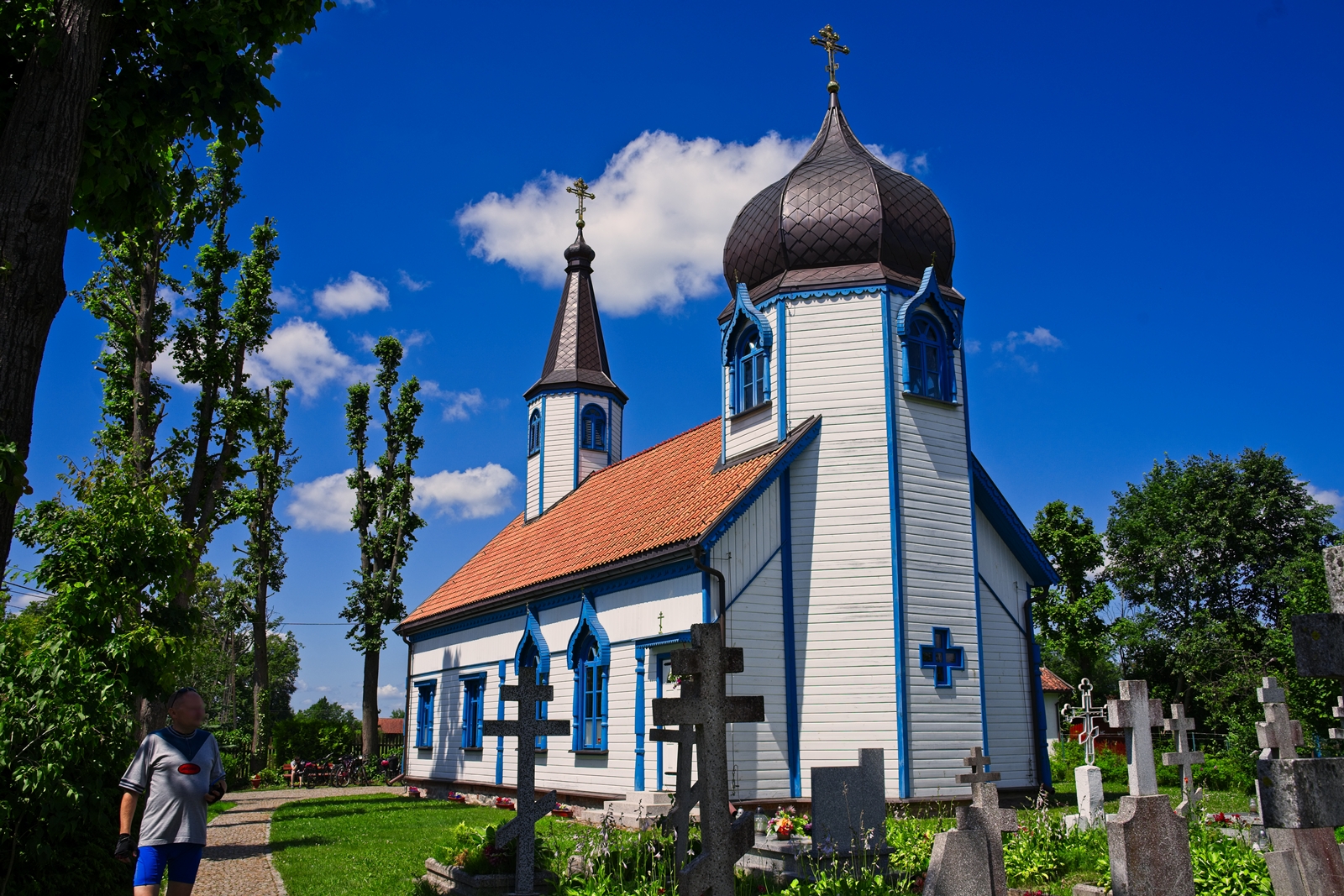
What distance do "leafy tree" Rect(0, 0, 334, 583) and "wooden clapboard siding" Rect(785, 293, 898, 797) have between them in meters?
9.33

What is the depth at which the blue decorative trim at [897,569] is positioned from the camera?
45.4 feet

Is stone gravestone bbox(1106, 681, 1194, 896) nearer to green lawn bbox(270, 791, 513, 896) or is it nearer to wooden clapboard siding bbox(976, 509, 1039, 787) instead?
green lawn bbox(270, 791, 513, 896)

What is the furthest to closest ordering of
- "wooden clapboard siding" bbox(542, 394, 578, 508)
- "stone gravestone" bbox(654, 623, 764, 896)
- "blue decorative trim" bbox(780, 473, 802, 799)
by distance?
"wooden clapboard siding" bbox(542, 394, 578, 508), "blue decorative trim" bbox(780, 473, 802, 799), "stone gravestone" bbox(654, 623, 764, 896)

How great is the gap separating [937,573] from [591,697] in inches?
246

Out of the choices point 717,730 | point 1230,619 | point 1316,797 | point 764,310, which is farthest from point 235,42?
point 1230,619

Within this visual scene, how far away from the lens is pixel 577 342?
26.8 meters

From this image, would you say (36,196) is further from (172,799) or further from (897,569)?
(897,569)

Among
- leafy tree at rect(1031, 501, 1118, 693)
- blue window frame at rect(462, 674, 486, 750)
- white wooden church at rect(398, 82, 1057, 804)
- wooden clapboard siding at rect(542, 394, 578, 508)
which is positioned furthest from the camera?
leafy tree at rect(1031, 501, 1118, 693)

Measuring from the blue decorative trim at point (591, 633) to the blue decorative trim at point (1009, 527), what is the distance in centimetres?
666

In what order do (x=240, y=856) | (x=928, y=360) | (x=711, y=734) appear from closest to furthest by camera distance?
1. (x=711, y=734)
2. (x=240, y=856)
3. (x=928, y=360)

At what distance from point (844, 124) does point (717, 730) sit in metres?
13.6

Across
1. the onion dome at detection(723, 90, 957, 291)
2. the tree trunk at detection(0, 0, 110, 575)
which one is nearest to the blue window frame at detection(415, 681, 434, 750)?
the onion dome at detection(723, 90, 957, 291)

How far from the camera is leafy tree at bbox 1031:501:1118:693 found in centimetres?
3562

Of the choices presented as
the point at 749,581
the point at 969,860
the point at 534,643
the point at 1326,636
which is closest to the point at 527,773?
the point at 969,860
